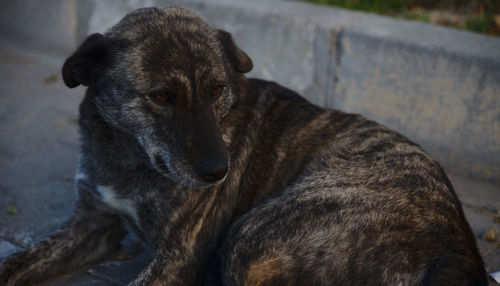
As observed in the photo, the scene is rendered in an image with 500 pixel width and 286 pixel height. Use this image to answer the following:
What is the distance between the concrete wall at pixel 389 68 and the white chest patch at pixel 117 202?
89.7 inches

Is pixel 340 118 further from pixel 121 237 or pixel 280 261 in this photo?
pixel 121 237

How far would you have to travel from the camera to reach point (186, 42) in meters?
2.90

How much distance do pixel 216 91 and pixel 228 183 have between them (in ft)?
1.74

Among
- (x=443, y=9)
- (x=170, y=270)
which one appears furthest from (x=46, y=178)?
(x=443, y=9)

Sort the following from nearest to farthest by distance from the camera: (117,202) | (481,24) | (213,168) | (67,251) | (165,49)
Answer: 1. (213,168)
2. (165,49)
3. (117,202)
4. (67,251)
5. (481,24)

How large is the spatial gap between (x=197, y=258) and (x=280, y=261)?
53 centimetres

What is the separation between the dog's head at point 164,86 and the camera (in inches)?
110

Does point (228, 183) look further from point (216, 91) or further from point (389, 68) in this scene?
point (389, 68)

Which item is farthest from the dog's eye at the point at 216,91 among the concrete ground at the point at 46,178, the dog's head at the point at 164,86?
the concrete ground at the point at 46,178

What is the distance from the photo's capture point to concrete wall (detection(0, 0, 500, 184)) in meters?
4.29

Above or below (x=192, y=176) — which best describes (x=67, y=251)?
below

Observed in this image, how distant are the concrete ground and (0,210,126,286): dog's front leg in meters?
0.08

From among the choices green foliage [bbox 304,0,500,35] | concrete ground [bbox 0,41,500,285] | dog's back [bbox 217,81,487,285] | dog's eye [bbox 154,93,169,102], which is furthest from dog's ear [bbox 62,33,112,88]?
green foliage [bbox 304,0,500,35]

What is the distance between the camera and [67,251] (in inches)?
131
